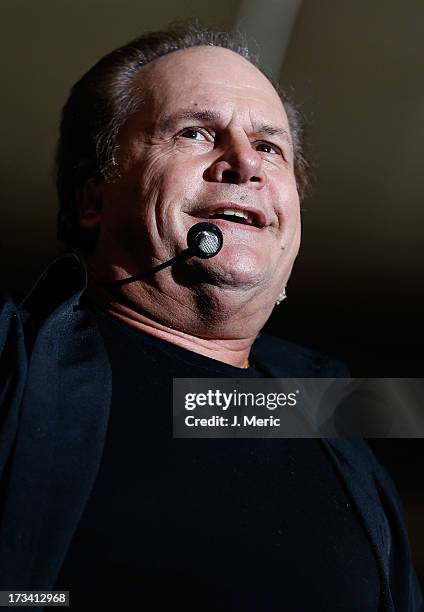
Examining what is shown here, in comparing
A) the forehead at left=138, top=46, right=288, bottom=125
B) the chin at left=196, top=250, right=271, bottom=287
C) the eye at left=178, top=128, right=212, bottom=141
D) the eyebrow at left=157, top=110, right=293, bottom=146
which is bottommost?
the chin at left=196, top=250, right=271, bottom=287

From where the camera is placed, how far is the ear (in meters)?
1.18

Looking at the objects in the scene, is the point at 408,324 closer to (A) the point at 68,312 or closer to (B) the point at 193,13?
(B) the point at 193,13

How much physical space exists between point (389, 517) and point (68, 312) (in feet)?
1.93

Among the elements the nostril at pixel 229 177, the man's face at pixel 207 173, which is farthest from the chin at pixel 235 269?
the nostril at pixel 229 177

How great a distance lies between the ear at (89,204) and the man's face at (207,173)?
0.03 meters

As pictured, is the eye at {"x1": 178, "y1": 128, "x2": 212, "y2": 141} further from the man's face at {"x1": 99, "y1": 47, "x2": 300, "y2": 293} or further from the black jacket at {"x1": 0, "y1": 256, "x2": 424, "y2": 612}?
the black jacket at {"x1": 0, "y1": 256, "x2": 424, "y2": 612}

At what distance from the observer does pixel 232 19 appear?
5.01 feet

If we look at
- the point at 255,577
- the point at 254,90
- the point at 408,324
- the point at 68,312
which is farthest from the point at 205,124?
the point at 408,324

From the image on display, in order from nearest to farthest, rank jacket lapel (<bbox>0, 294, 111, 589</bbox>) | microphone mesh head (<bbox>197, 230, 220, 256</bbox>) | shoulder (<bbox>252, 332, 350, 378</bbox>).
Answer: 1. jacket lapel (<bbox>0, 294, 111, 589</bbox>)
2. microphone mesh head (<bbox>197, 230, 220, 256</bbox>)
3. shoulder (<bbox>252, 332, 350, 378</bbox>)

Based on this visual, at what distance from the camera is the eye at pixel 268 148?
1188mm

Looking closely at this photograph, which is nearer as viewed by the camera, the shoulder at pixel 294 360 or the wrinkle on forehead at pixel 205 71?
the wrinkle on forehead at pixel 205 71

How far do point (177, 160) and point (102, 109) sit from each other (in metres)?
0.21

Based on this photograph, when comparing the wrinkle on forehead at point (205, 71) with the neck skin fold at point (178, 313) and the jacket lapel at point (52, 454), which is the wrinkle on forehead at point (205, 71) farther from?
the jacket lapel at point (52, 454)

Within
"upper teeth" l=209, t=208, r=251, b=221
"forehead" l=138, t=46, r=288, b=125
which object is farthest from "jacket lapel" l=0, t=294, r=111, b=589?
"forehead" l=138, t=46, r=288, b=125
